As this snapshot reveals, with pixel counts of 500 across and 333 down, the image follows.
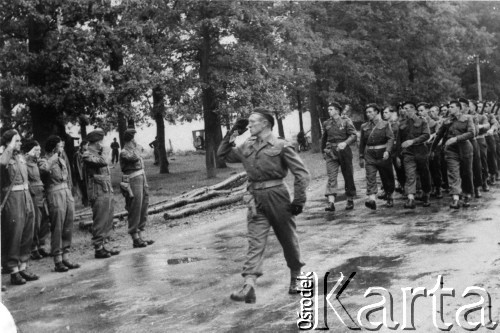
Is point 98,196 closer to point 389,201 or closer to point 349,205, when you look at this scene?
point 349,205

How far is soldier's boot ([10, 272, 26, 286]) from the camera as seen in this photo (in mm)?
8305

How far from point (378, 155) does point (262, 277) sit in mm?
5397

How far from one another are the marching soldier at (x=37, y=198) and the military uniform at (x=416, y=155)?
21.7 ft

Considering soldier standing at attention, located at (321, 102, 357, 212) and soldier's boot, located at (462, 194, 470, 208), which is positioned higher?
soldier standing at attention, located at (321, 102, 357, 212)

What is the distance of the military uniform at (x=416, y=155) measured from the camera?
12.0 m

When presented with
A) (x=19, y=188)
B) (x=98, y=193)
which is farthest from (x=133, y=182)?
(x=19, y=188)

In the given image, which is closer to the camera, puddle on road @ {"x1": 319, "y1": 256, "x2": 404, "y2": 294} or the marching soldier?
puddle on road @ {"x1": 319, "y1": 256, "x2": 404, "y2": 294}

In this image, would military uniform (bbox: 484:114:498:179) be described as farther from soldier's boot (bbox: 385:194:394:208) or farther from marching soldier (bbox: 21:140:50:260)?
marching soldier (bbox: 21:140:50:260)

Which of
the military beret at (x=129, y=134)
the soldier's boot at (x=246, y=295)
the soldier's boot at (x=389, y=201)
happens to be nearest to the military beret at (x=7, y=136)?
the military beret at (x=129, y=134)

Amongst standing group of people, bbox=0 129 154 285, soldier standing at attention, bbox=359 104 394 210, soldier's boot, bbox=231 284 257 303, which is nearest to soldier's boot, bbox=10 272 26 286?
standing group of people, bbox=0 129 154 285

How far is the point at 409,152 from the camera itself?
12.2 metres

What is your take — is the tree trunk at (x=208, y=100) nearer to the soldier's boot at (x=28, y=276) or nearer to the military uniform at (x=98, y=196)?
the military uniform at (x=98, y=196)

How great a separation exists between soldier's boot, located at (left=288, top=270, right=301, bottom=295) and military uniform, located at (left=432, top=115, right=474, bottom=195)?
18.8 ft

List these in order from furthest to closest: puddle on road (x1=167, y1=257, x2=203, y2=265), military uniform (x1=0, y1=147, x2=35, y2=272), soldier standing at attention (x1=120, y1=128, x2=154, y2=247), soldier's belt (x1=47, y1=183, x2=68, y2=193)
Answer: soldier standing at attention (x1=120, y1=128, x2=154, y2=247) → soldier's belt (x1=47, y1=183, x2=68, y2=193) → puddle on road (x1=167, y1=257, x2=203, y2=265) → military uniform (x1=0, y1=147, x2=35, y2=272)
